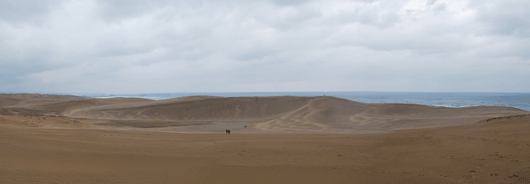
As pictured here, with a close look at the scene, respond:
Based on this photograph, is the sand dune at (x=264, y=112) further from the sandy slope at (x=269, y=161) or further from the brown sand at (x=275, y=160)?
the sandy slope at (x=269, y=161)

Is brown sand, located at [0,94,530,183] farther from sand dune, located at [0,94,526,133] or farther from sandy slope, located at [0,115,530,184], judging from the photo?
sand dune, located at [0,94,526,133]

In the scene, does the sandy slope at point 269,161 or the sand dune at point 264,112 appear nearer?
the sandy slope at point 269,161

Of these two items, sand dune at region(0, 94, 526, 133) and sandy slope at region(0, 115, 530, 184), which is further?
sand dune at region(0, 94, 526, 133)

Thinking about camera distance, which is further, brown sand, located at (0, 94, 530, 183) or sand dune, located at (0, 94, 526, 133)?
sand dune, located at (0, 94, 526, 133)

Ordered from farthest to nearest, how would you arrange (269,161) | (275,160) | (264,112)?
1. (264,112)
2. (275,160)
3. (269,161)

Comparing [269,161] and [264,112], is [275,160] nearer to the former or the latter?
[269,161]

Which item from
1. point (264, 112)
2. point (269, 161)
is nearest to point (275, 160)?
point (269, 161)

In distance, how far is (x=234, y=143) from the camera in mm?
9547

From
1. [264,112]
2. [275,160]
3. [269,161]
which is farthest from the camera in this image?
[264,112]

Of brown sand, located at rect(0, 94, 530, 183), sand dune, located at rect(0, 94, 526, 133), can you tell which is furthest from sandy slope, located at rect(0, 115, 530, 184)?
sand dune, located at rect(0, 94, 526, 133)

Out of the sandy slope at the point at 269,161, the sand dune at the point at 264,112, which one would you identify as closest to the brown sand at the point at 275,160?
the sandy slope at the point at 269,161

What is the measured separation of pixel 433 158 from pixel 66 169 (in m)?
8.13

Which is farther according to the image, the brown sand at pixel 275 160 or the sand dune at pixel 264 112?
the sand dune at pixel 264 112

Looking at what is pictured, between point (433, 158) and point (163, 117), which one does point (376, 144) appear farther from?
point (163, 117)
